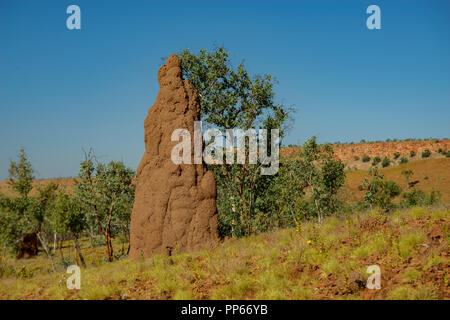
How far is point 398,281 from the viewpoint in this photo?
725 centimetres

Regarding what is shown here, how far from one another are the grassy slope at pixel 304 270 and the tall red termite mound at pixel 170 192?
37.7 inches

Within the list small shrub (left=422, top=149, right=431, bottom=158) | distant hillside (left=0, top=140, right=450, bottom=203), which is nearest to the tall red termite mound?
distant hillside (left=0, top=140, right=450, bottom=203)

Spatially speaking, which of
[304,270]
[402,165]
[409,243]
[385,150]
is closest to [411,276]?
[409,243]

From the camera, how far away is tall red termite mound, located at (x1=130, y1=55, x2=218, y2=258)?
39.3 feet

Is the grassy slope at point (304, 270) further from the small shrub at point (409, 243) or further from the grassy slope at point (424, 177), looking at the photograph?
the grassy slope at point (424, 177)

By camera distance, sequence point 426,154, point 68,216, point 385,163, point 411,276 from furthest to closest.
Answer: point 426,154 → point 385,163 → point 68,216 → point 411,276

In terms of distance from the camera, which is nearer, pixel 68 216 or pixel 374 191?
pixel 68 216

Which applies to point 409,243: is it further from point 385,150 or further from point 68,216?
point 385,150

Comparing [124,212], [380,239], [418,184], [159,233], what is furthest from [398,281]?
[418,184]

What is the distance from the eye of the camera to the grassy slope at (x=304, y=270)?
7.29m

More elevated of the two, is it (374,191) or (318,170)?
(318,170)

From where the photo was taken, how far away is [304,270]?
27.9 ft

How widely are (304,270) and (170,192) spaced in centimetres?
602

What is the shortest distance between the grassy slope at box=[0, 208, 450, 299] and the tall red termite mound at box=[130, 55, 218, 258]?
3.14 ft
